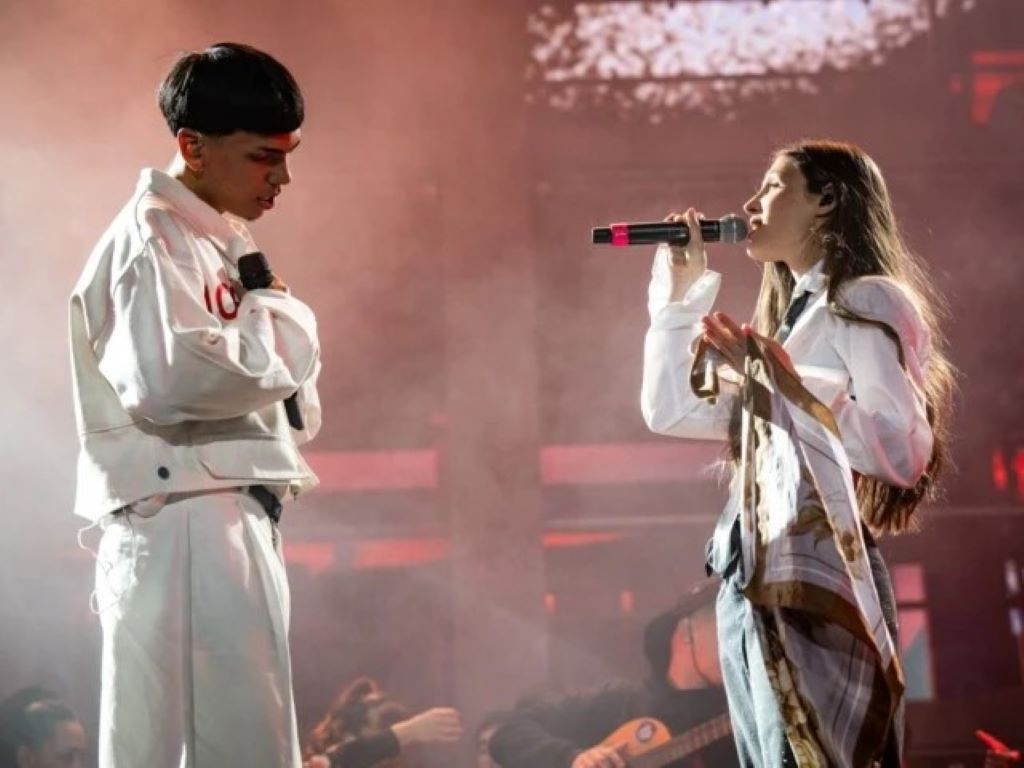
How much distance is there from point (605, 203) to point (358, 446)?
139 centimetres

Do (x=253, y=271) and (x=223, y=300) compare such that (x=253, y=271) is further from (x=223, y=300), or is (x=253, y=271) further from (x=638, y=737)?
(x=638, y=737)

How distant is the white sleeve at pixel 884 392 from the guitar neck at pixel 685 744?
7.01ft

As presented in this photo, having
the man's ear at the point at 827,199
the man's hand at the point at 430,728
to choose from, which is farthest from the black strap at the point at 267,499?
the man's hand at the point at 430,728

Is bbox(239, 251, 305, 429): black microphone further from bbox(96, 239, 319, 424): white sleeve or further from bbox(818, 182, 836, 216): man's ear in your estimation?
bbox(818, 182, 836, 216): man's ear

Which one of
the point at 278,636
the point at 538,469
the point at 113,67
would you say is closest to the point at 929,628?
the point at 538,469

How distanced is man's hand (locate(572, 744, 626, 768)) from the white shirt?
1.97 metres

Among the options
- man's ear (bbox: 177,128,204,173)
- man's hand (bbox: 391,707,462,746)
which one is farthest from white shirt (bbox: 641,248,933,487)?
man's hand (bbox: 391,707,462,746)

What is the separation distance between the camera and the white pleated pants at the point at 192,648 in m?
1.51

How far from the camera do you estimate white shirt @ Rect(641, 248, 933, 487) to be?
1.81m

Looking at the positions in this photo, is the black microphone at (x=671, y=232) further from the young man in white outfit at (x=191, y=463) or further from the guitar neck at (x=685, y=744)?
the guitar neck at (x=685, y=744)

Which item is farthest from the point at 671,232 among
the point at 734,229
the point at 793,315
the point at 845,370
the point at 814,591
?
the point at 814,591

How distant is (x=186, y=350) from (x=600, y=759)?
271 cm

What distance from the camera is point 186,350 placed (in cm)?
149

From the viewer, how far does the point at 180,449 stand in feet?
5.16
